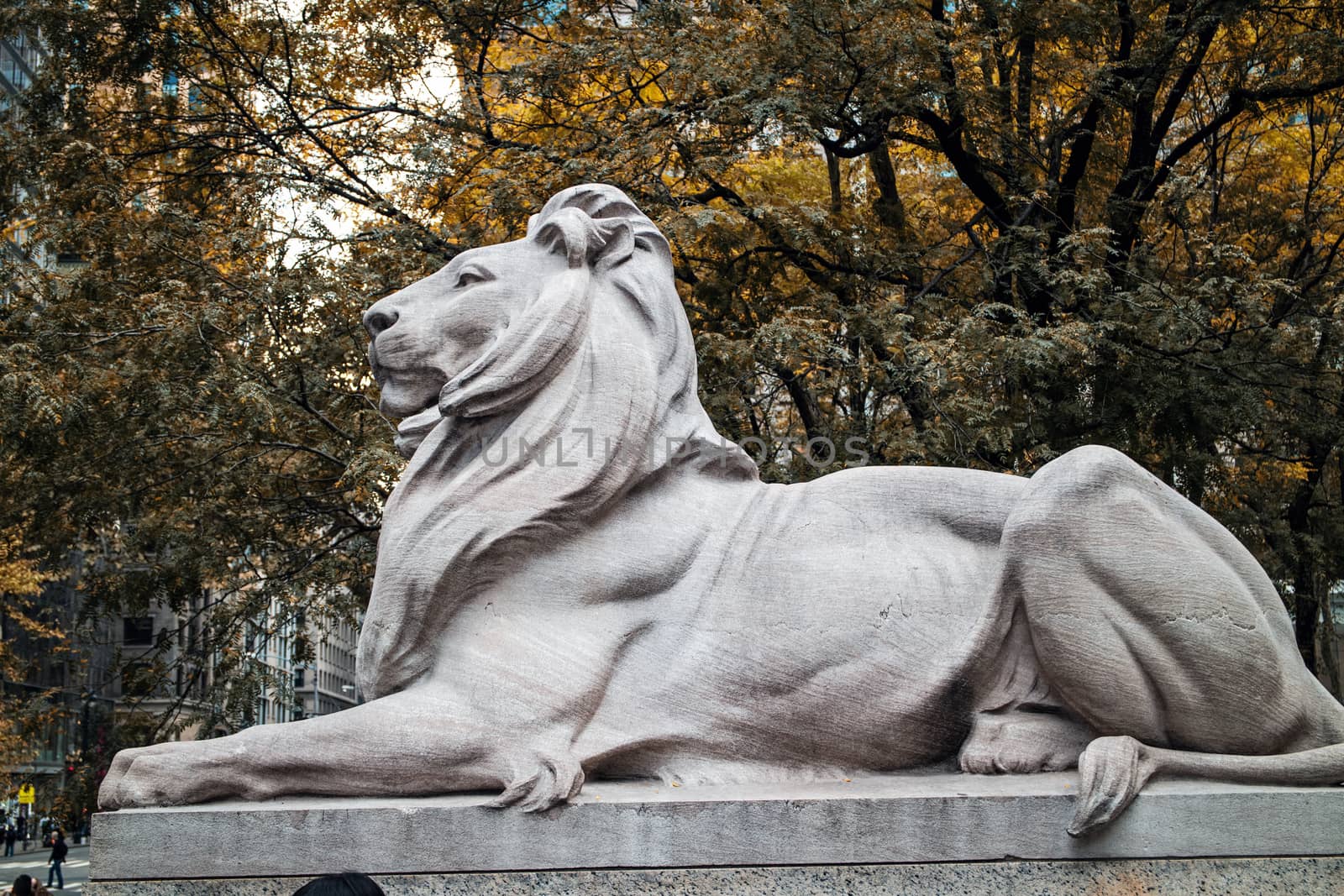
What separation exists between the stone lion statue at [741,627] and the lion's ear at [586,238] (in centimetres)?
27

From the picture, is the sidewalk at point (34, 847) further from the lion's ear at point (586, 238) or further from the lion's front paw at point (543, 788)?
the lion's front paw at point (543, 788)

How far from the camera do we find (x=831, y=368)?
37.2 ft

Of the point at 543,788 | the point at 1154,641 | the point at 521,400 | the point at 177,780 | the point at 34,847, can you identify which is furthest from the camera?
the point at 34,847

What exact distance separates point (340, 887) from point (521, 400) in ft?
8.81

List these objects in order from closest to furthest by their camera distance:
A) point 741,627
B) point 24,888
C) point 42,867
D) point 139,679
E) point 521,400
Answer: point 741,627 < point 521,400 < point 24,888 < point 139,679 < point 42,867

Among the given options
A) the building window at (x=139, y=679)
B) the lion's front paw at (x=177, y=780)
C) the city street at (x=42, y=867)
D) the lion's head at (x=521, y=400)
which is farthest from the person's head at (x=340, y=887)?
the city street at (x=42, y=867)

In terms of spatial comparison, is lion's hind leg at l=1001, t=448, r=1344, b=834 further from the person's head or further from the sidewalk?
the sidewalk

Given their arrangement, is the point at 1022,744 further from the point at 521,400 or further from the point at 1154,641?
the point at 521,400

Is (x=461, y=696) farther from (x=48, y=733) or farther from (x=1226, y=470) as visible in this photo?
(x=48, y=733)

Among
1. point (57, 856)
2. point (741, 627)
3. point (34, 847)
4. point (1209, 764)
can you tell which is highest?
point (741, 627)

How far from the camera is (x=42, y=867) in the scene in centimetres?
3080

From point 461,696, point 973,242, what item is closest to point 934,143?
point 973,242

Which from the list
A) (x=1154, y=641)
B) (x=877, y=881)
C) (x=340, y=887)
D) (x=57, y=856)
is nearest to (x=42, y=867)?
(x=57, y=856)

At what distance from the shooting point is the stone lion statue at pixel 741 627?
4137 mm
